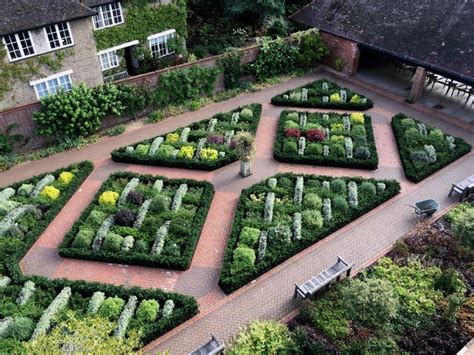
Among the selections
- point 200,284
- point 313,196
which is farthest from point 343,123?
point 200,284

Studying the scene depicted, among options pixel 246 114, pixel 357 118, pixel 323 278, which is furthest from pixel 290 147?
pixel 323 278

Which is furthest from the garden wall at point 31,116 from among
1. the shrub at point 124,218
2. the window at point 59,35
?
the shrub at point 124,218

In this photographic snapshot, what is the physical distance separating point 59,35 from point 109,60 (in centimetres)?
488

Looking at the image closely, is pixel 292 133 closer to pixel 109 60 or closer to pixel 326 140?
pixel 326 140

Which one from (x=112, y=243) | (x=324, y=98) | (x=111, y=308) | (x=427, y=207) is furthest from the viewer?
(x=324, y=98)

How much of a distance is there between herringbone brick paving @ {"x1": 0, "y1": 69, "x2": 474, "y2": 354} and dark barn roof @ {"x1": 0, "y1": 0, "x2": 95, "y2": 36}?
7.73 m

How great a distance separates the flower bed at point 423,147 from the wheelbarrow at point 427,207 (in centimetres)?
260

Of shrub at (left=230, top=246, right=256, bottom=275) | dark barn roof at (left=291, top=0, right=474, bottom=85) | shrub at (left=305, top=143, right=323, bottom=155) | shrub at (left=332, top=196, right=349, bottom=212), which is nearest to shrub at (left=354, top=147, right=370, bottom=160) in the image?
shrub at (left=305, top=143, right=323, bottom=155)

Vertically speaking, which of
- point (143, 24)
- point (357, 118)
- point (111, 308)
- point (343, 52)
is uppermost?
point (143, 24)

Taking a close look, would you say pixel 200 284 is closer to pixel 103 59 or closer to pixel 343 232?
pixel 343 232

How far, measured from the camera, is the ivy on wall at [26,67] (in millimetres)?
25736

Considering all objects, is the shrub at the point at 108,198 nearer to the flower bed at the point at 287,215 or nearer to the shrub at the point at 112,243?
the shrub at the point at 112,243

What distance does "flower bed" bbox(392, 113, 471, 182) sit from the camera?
23.3m

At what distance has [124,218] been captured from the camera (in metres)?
19.9
